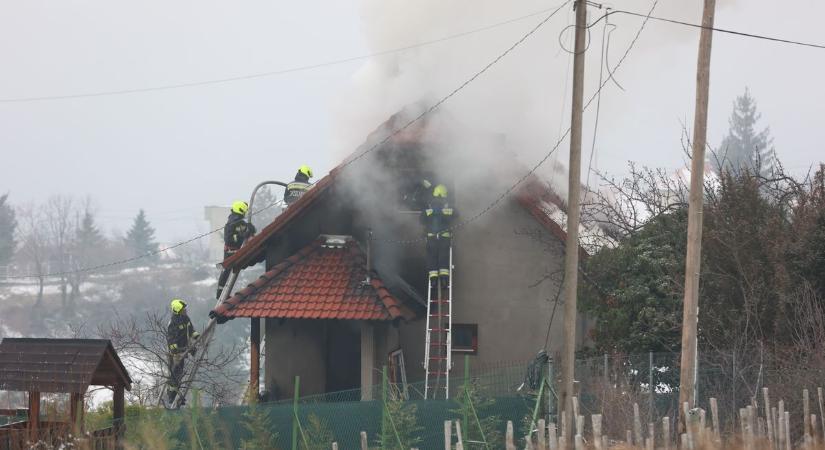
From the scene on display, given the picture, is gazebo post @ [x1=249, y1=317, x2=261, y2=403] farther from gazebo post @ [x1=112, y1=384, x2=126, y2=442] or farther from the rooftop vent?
gazebo post @ [x1=112, y1=384, x2=126, y2=442]

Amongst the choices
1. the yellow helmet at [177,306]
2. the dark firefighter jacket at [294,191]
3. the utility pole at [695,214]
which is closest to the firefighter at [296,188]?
the dark firefighter jacket at [294,191]

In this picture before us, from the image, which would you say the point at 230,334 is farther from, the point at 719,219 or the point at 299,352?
the point at 719,219

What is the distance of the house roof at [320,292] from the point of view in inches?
740

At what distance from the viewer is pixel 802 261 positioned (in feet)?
53.1

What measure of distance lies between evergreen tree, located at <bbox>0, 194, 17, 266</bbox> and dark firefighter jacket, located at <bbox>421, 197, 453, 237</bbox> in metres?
81.8

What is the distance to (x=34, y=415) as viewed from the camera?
558 inches

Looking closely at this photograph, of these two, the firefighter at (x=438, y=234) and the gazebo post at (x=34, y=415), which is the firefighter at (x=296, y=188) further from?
the gazebo post at (x=34, y=415)

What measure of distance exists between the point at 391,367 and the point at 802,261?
301 inches

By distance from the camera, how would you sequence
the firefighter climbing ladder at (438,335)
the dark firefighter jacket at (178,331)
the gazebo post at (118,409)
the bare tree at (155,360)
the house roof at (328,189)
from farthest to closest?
the bare tree at (155,360), the dark firefighter jacket at (178,331), the house roof at (328,189), the firefighter climbing ladder at (438,335), the gazebo post at (118,409)

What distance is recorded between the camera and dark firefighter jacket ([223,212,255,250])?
22703 millimetres

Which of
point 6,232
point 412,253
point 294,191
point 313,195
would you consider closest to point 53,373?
point 313,195

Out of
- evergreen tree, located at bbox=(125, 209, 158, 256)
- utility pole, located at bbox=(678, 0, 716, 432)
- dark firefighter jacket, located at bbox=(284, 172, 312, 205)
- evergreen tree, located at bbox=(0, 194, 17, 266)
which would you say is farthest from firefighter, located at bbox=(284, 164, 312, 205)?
evergreen tree, located at bbox=(125, 209, 158, 256)

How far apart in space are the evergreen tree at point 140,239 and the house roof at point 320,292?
108m

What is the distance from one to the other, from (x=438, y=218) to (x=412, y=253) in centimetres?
132
